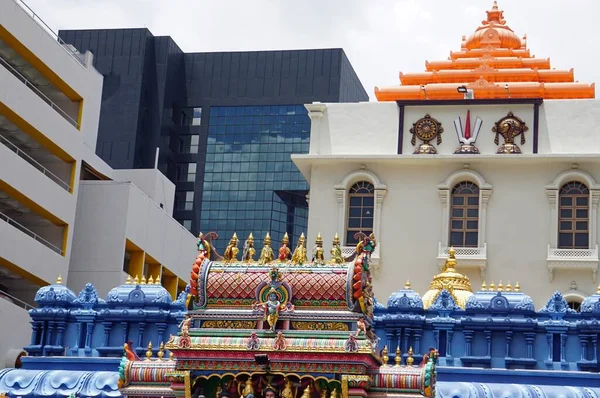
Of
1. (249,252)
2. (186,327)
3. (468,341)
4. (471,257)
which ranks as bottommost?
(186,327)

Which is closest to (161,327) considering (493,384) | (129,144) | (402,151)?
(493,384)

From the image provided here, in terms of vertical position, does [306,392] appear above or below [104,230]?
below

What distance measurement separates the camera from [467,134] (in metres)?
49.2

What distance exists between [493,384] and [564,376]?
1640 mm

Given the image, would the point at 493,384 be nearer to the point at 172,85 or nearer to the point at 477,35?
the point at 477,35

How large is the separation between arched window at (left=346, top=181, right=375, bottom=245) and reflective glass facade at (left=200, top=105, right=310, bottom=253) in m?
61.2

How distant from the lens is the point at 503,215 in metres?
48.3

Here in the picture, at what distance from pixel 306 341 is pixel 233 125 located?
89374 millimetres

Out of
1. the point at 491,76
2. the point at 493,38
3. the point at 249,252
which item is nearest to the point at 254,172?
the point at 493,38

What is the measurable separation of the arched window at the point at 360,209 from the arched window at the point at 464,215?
2.86m

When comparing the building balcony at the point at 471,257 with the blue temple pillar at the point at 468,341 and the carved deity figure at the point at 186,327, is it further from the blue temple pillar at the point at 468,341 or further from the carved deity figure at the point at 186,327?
the carved deity figure at the point at 186,327

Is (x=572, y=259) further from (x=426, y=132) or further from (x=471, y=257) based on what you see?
(x=426, y=132)

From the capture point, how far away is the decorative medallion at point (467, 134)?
4888 cm

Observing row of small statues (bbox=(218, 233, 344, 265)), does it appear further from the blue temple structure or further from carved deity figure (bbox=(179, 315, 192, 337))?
carved deity figure (bbox=(179, 315, 192, 337))
